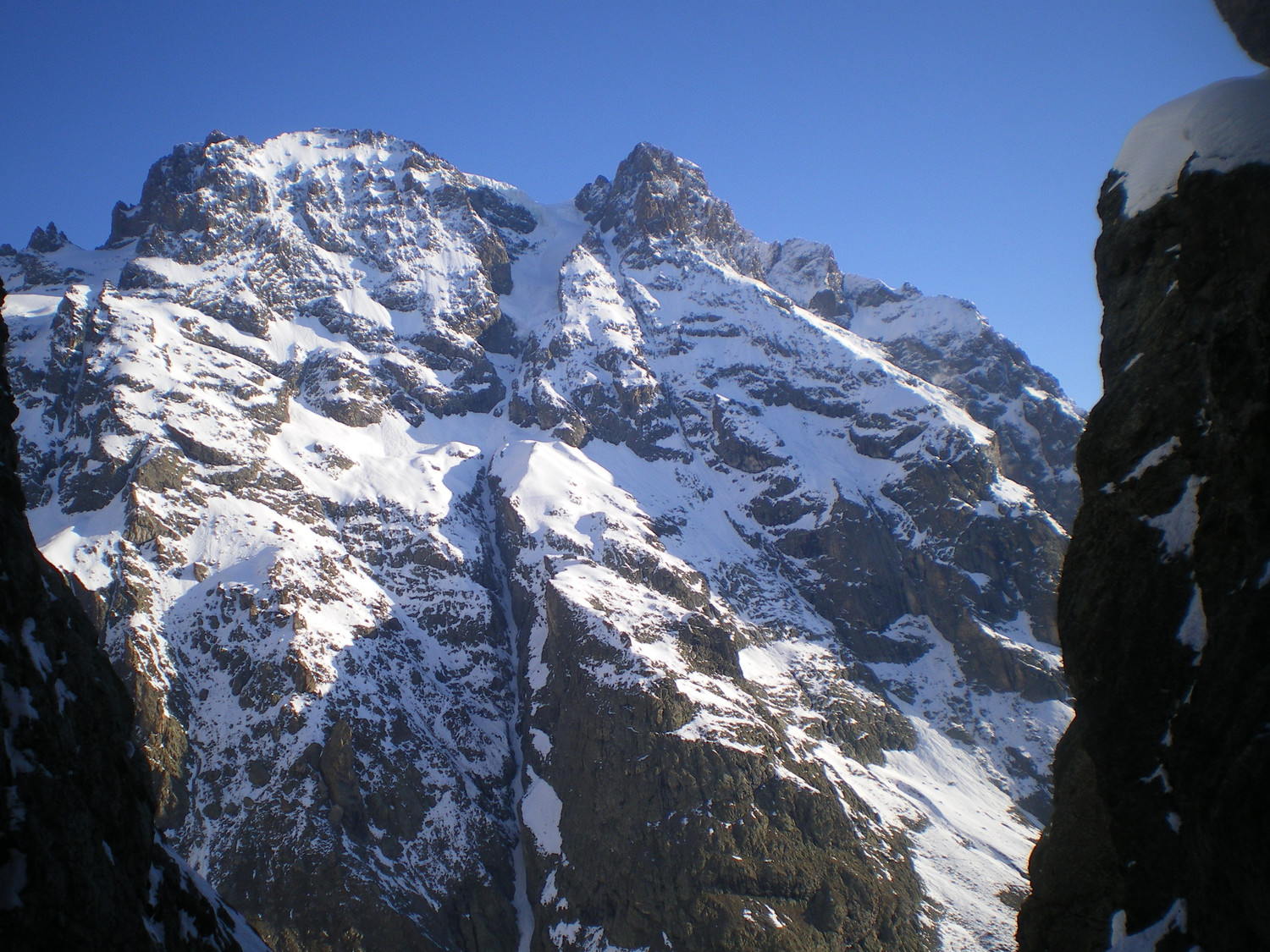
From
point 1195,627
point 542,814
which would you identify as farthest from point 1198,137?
point 542,814

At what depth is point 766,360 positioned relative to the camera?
561ft

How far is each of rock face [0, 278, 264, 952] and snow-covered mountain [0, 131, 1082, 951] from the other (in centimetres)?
6115

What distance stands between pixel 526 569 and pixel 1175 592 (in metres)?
100

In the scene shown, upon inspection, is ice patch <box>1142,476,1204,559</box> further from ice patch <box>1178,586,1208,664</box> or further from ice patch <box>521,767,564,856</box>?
ice patch <box>521,767,564,856</box>

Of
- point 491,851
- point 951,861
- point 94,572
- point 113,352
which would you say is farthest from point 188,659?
point 951,861

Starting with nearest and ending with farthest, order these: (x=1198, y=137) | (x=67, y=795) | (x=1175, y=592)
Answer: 1. (x=67, y=795)
2. (x=1175, y=592)
3. (x=1198, y=137)

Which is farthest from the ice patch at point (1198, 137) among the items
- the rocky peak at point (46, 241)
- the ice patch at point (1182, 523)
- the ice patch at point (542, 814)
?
the rocky peak at point (46, 241)

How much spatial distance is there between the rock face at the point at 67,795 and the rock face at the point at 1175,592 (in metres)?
19.9

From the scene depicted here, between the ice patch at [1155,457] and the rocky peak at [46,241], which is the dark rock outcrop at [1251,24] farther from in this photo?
the rocky peak at [46,241]

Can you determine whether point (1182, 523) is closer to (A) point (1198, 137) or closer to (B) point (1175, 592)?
(B) point (1175, 592)

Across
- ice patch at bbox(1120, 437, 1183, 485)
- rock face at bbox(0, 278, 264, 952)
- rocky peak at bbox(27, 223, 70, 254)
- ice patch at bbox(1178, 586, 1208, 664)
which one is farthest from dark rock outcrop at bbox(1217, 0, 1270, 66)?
rocky peak at bbox(27, 223, 70, 254)

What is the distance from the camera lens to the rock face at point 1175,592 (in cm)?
1385

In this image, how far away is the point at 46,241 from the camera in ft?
579

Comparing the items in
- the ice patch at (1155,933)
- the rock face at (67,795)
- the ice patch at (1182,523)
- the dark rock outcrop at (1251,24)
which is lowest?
the rock face at (67,795)
